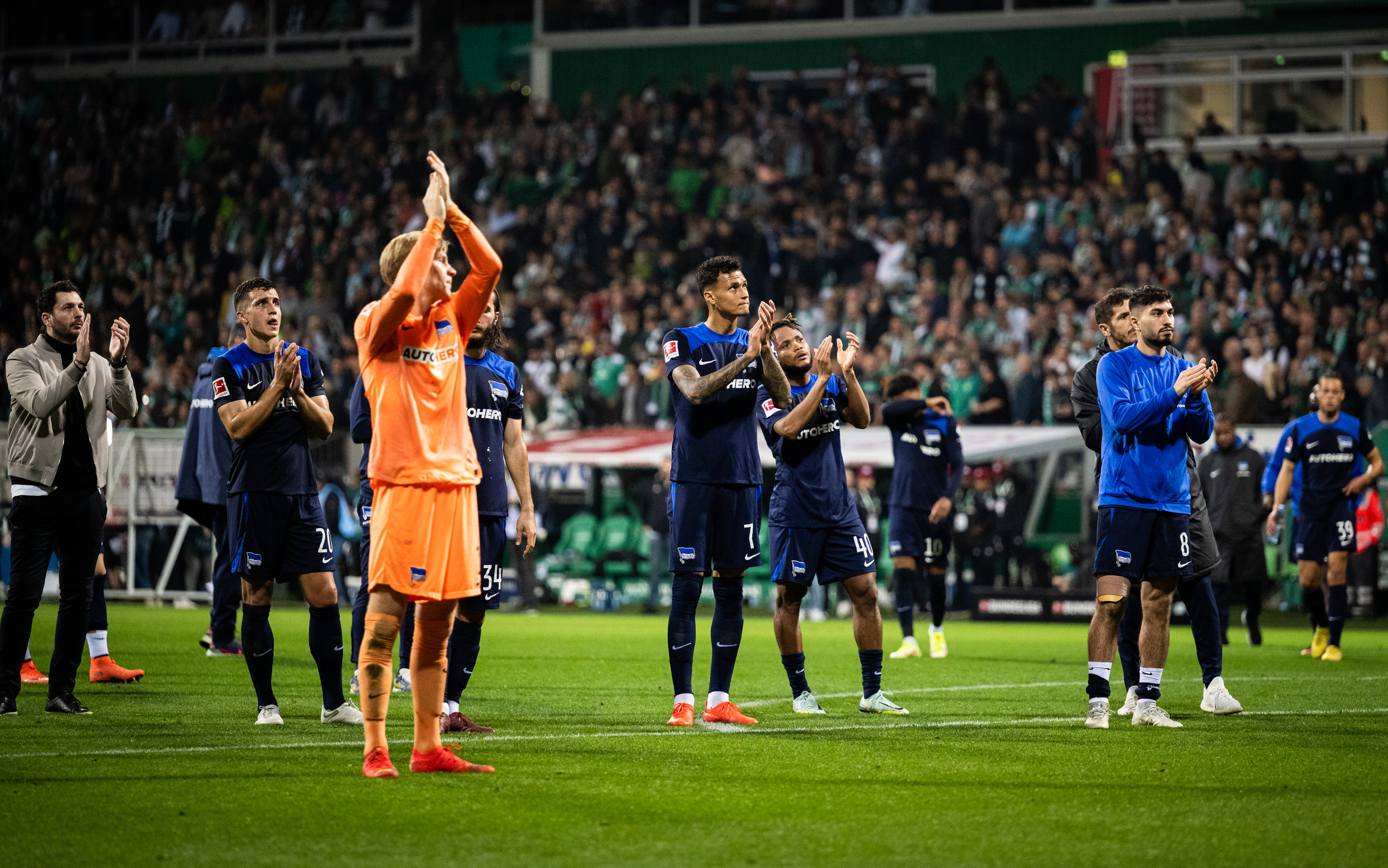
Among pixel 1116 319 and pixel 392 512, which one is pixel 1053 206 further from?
pixel 392 512

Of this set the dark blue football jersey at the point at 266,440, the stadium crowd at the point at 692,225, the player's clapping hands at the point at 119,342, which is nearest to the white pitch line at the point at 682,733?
the dark blue football jersey at the point at 266,440

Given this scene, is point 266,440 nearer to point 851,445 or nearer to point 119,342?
point 119,342

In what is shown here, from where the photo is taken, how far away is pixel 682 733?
26.8 ft

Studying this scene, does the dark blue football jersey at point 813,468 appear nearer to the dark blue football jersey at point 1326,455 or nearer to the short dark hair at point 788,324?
the short dark hair at point 788,324

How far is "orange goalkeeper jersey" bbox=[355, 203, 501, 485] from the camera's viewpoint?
6.18 metres

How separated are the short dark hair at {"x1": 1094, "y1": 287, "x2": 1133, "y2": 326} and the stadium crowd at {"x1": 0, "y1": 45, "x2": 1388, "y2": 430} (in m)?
11.8

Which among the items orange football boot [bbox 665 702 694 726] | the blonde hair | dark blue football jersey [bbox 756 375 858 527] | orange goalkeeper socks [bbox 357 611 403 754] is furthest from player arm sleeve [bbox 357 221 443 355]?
dark blue football jersey [bbox 756 375 858 527]

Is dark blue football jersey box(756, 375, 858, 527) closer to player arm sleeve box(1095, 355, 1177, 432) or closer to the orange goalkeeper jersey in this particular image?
player arm sleeve box(1095, 355, 1177, 432)

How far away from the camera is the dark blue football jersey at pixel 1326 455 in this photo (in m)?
14.2

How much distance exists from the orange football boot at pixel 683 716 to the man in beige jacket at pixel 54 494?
349 cm

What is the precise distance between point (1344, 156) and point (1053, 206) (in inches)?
175

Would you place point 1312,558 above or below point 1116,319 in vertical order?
below

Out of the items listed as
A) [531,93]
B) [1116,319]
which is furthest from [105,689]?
[531,93]

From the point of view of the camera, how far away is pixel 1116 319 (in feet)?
29.2
